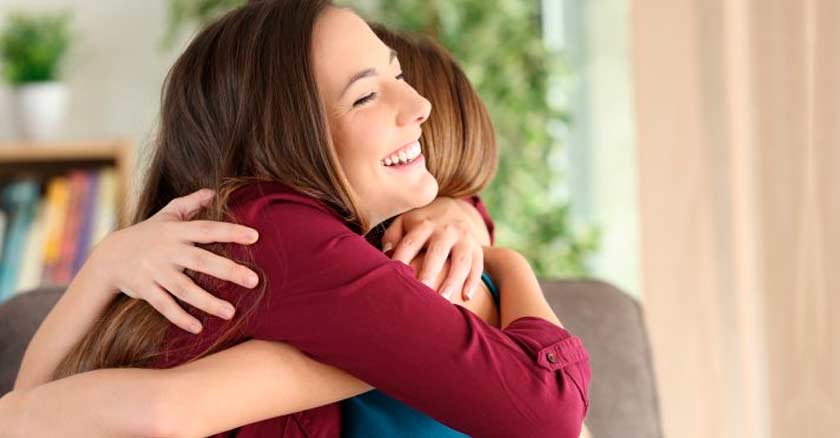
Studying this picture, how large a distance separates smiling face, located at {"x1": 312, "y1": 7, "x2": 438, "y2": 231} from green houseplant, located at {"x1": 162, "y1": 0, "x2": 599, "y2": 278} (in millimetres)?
1915

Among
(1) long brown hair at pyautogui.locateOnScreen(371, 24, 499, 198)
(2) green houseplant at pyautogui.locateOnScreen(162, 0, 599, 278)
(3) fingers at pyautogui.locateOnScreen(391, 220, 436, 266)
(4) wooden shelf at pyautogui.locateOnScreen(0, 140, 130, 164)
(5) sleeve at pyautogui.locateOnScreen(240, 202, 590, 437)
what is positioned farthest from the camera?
(4) wooden shelf at pyautogui.locateOnScreen(0, 140, 130, 164)

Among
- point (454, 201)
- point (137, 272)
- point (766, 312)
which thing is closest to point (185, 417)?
point (137, 272)

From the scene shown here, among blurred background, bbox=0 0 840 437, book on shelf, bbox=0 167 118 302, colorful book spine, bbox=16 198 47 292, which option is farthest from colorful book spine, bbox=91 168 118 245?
blurred background, bbox=0 0 840 437

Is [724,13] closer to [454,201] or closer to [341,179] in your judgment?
[454,201]

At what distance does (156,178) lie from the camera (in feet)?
4.94

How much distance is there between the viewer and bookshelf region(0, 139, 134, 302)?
12.1ft

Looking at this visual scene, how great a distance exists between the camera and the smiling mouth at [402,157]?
143 centimetres

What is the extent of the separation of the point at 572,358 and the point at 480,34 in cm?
215

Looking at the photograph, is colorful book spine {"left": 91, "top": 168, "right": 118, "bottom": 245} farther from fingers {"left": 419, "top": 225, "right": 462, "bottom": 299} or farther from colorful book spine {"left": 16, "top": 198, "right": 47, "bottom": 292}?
fingers {"left": 419, "top": 225, "right": 462, "bottom": 299}

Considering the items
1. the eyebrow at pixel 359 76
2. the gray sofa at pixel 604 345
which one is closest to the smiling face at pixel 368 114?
the eyebrow at pixel 359 76

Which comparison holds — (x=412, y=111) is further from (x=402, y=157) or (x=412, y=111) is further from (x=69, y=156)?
(x=69, y=156)

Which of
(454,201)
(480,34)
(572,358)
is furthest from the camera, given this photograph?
A: (480,34)

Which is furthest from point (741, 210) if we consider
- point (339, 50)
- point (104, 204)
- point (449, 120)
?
point (104, 204)

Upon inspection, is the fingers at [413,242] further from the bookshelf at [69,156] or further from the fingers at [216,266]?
the bookshelf at [69,156]
